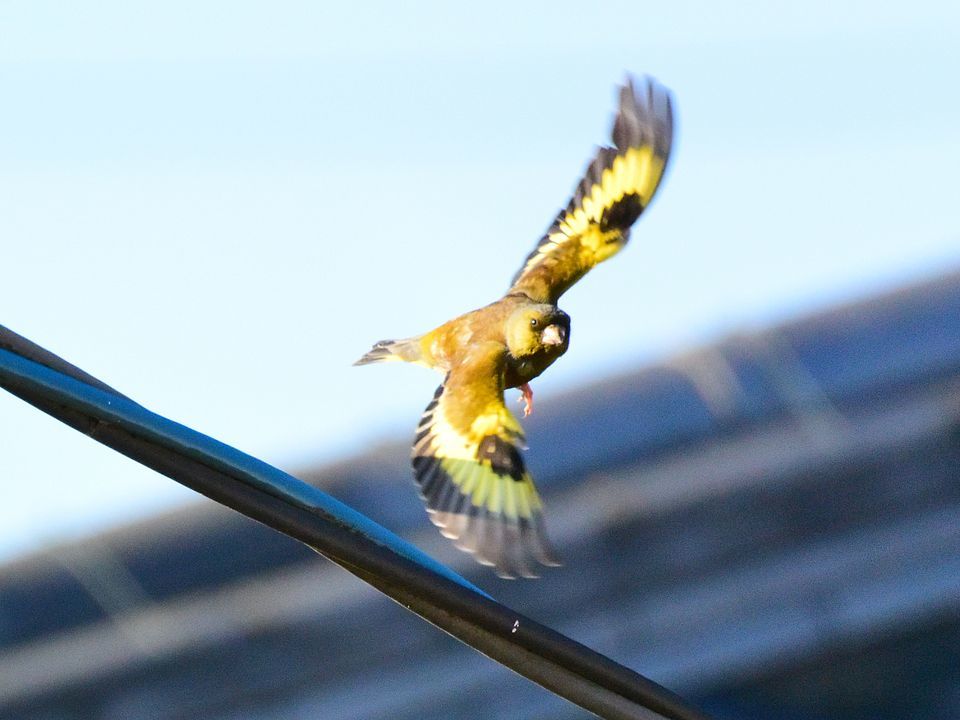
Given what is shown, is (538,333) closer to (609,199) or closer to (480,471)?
(480,471)

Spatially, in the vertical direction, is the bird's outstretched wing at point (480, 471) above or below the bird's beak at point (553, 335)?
below

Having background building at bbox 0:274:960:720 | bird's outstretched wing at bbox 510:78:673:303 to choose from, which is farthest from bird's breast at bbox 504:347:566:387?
background building at bbox 0:274:960:720

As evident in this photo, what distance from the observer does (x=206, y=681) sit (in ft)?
26.5

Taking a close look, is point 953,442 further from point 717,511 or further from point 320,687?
point 320,687

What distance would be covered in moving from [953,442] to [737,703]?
65.7 inches

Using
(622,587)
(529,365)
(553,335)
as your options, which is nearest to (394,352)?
(529,365)

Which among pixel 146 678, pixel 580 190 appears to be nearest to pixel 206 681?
pixel 146 678

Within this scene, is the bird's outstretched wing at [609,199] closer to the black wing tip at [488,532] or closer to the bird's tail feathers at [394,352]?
the bird's tail feathers at [394,352]

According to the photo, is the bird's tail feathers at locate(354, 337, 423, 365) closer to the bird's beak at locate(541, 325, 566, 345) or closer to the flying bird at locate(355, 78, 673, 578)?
the flying bird at locate(355, 78, 673, 578)

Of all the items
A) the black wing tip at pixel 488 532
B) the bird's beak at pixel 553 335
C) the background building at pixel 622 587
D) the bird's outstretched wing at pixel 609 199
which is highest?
the background building at pixel 622 587

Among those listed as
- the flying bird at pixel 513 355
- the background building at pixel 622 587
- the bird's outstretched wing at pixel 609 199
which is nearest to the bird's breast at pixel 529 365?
the flying bird at pixel 513 355

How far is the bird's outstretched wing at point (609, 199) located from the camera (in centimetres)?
460

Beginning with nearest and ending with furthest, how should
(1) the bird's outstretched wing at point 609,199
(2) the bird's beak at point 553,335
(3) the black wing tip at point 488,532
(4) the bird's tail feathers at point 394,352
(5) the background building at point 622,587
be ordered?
(3) the black wing tip at point 488,532 < (2) the bird's beak at point 553,335 < (1) the bird's outstretched wing at point 609,199 < (4) the bird's tail feathers at point 394,352 < (5) the background building at point 622,587

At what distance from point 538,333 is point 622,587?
3964mm
